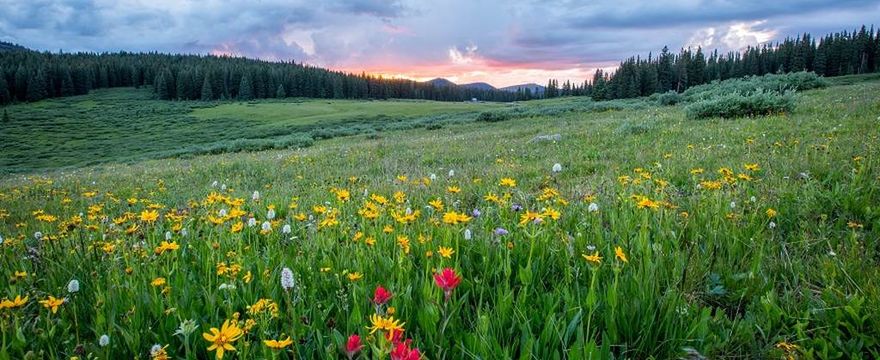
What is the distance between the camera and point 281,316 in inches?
77.8

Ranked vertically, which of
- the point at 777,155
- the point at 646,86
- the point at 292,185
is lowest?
the point at 292,185

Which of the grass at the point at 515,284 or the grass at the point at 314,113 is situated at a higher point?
the grass at the point at 314,113

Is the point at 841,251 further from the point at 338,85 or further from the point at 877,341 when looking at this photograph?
the point at 338,85

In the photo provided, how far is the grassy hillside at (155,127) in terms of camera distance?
52875mm

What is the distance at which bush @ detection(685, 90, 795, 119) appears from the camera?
1401cm

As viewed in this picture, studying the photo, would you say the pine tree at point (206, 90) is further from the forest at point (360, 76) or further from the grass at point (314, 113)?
the grass at point (314, 113)

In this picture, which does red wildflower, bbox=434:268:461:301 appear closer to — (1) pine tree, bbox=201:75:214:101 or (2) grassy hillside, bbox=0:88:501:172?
(2) grassy hillside, bbox=0:88:501:172

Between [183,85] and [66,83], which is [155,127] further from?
[66,83]

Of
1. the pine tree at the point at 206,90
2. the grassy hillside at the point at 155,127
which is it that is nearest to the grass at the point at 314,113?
the grassy hillside at the point at 155,127

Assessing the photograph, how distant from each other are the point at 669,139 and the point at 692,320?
9.81m

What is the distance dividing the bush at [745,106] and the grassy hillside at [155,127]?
1035 inches

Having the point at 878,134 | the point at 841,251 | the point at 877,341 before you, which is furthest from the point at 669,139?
the point at 877,341

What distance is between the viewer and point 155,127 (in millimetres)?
83750

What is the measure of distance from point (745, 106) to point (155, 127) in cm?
9263
